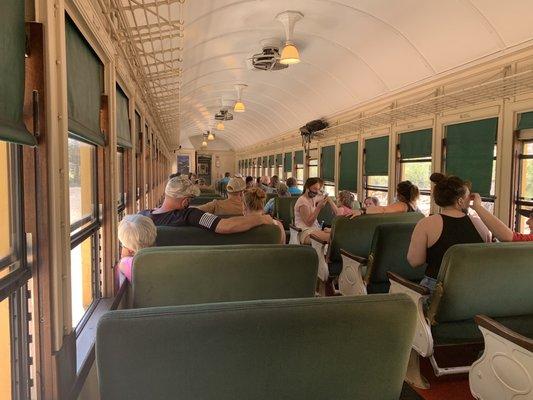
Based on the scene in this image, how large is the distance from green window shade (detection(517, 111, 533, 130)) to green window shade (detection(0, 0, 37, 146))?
15.0ft

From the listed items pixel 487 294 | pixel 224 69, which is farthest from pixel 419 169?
pixel 224 69

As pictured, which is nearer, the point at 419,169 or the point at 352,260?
the point at 352,260

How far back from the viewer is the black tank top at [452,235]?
9.71 ft

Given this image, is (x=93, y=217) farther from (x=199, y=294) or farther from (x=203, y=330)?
(x=203, y=330)

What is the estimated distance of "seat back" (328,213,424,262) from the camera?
14.2 ft

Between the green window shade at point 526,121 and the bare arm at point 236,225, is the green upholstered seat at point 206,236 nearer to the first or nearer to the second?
the bare arm at point 236,225

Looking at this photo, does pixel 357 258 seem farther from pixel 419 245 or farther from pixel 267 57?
pixel 267 57

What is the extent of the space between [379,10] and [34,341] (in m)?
5.30

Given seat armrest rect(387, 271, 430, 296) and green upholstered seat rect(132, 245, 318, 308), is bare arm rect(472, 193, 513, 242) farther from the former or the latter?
green upholstered seat rect(132, 245, 318, 308)

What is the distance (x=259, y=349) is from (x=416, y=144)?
5.71 metres

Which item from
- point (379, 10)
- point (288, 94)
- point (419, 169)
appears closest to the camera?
point (379, 10)

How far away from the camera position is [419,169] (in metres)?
6.44

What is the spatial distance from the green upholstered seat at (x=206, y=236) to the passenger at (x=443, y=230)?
3.65 ft

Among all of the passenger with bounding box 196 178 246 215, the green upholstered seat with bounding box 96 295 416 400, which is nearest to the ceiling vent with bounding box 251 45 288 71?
the passenger with bounding box 196 178 246 215
